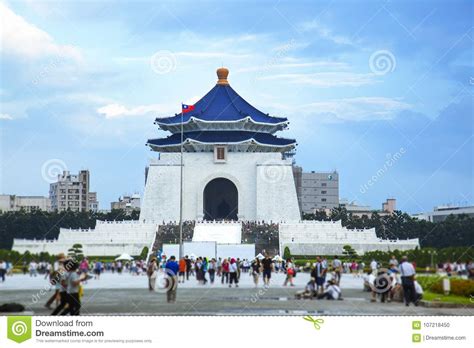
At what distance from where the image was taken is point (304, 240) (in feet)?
125

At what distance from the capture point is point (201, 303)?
13.3 metres

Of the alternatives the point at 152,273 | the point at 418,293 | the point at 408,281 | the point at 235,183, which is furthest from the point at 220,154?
the point at 408,281

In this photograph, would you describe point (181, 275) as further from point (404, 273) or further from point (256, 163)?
point (256, 163)

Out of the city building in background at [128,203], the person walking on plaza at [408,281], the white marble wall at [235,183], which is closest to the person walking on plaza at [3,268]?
Answer: the person walking on plaza at [408,281]

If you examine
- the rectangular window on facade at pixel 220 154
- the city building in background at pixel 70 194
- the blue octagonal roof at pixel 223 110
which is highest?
the blue octagonal roof at pixel 223 110

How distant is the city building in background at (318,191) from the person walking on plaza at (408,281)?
216ft

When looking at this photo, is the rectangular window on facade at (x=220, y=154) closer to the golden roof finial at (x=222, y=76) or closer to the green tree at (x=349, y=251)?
the golden roof finial at (x=222, y=76)

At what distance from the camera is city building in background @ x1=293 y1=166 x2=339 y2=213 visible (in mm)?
79438

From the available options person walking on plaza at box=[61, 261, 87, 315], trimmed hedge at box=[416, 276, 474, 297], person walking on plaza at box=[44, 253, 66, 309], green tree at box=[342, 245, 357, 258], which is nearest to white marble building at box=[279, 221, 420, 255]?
green tree at box=[342, 245, 357, 258]

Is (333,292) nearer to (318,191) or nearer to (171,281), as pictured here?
(171,281)

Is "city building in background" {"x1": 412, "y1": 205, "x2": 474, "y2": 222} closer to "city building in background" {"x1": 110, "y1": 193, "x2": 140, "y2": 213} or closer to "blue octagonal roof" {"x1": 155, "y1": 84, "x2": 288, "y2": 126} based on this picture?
"blue octagonal roof" {"x1": 155, "y1": 84, "x2": 288, "y2": 126}

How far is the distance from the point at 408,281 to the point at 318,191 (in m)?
67.7

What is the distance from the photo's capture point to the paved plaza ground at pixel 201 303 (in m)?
11.9

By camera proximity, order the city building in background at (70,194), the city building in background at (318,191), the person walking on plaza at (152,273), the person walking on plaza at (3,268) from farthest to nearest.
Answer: the city building in background at (318,191) < the city building in background at (70,194) < the person walking on plaza at (152,273) < the person walking on plaza at (3,268)
